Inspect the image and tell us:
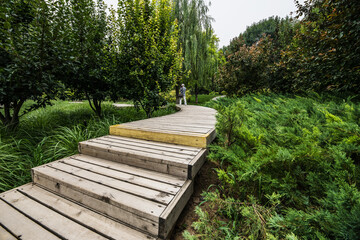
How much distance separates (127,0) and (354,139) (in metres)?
5.08

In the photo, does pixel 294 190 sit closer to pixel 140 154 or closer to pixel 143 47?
pixel 140 154

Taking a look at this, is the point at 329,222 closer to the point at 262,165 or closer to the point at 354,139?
the point at 262,165

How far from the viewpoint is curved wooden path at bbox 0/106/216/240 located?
123cm

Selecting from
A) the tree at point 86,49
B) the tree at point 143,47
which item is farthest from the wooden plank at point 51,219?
the tree at point 143,47

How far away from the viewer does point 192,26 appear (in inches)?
399

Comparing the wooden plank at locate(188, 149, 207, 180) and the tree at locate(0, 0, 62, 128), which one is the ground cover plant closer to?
the wooden plank at locate(188, 149, 207, 180)

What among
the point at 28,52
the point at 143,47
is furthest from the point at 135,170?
the point at 143,47

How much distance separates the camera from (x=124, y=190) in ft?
4.94

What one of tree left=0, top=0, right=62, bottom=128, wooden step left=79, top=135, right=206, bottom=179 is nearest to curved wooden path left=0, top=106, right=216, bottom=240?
wooden step left=79, top=135, right=206, bottom=179

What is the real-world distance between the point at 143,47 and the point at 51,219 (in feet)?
12.9

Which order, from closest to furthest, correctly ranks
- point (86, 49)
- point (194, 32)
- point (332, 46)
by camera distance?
1. point (332, 46)
2. point (86, 49)
3. point (194, 32)

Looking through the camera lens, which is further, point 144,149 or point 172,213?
point 144,149

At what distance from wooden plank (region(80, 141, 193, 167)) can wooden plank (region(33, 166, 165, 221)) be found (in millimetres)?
508

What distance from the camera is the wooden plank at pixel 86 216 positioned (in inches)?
47.5
